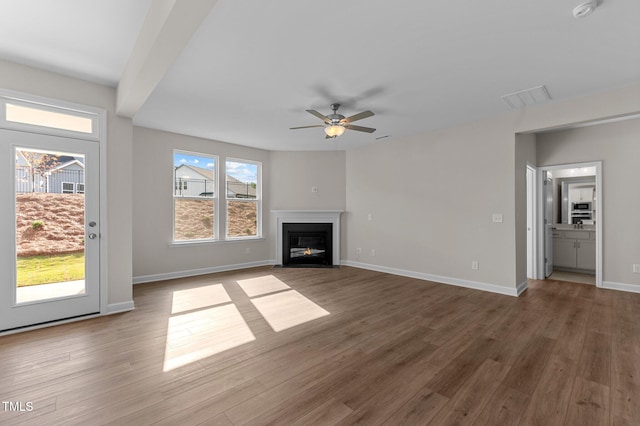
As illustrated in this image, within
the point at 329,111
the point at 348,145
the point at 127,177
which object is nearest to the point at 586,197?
the point at 348,145

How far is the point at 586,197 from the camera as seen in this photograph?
607 cm

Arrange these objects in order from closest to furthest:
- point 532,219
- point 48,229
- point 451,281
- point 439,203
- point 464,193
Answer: point 48,229 → point 464,193 → point 451,281 → point 439,203 → point 532,219

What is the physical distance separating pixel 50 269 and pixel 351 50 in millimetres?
3901

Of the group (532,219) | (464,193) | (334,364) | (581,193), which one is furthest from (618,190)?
(334,364)

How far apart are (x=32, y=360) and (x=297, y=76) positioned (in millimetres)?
3556

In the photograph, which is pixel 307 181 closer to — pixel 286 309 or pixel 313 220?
pixel 313 220

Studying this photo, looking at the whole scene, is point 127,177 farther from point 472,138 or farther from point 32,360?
point 472,138

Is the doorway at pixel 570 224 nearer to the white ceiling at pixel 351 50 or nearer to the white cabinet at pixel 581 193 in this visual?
the white cabinet at pixel 581 193

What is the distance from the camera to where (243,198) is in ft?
20.5

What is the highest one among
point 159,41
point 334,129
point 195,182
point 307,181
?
point 159,41

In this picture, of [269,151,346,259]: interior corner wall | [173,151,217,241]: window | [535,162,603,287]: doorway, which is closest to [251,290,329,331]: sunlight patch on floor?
[173,151,217,241]: window

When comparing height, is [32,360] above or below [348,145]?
below

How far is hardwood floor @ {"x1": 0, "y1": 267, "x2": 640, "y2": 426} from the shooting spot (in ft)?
5.72

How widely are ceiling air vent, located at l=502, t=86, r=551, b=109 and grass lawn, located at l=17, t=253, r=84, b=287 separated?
5.57 meters
